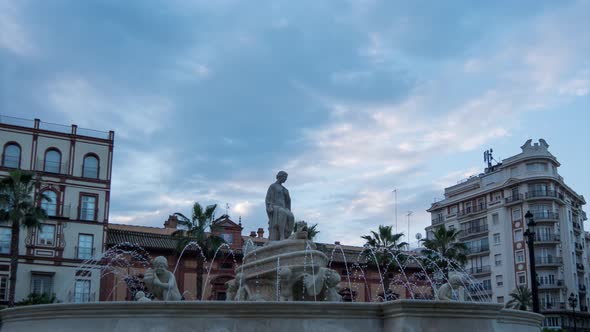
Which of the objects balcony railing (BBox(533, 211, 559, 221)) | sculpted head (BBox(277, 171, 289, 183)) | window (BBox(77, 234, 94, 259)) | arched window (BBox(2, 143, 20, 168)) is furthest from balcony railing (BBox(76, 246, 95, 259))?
balcony railing (BBox(533, 211, 559, 221))

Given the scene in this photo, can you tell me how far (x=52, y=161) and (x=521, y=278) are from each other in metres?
48.6

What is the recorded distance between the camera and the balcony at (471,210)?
7738 centimetres

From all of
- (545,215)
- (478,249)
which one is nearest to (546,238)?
(545,215)

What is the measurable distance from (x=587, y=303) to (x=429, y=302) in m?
73.4

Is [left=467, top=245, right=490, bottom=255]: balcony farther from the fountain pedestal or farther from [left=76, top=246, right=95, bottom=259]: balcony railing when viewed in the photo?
the fountain pedestal

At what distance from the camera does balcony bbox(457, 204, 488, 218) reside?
77.4 m

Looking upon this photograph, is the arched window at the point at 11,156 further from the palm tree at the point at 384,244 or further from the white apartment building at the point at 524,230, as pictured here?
the white apartment building at the point at 524,230

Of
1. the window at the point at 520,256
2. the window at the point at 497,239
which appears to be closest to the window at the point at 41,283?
the window at the point at 520,256

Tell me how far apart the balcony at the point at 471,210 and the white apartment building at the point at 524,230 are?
119mm

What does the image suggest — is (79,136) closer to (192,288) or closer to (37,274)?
(37,274)

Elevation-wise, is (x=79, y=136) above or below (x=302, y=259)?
above

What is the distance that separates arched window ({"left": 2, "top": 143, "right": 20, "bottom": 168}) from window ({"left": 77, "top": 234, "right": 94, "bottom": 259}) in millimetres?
6953

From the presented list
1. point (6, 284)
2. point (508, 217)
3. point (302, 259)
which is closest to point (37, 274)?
point (6, 284)

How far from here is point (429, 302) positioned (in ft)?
30.0
